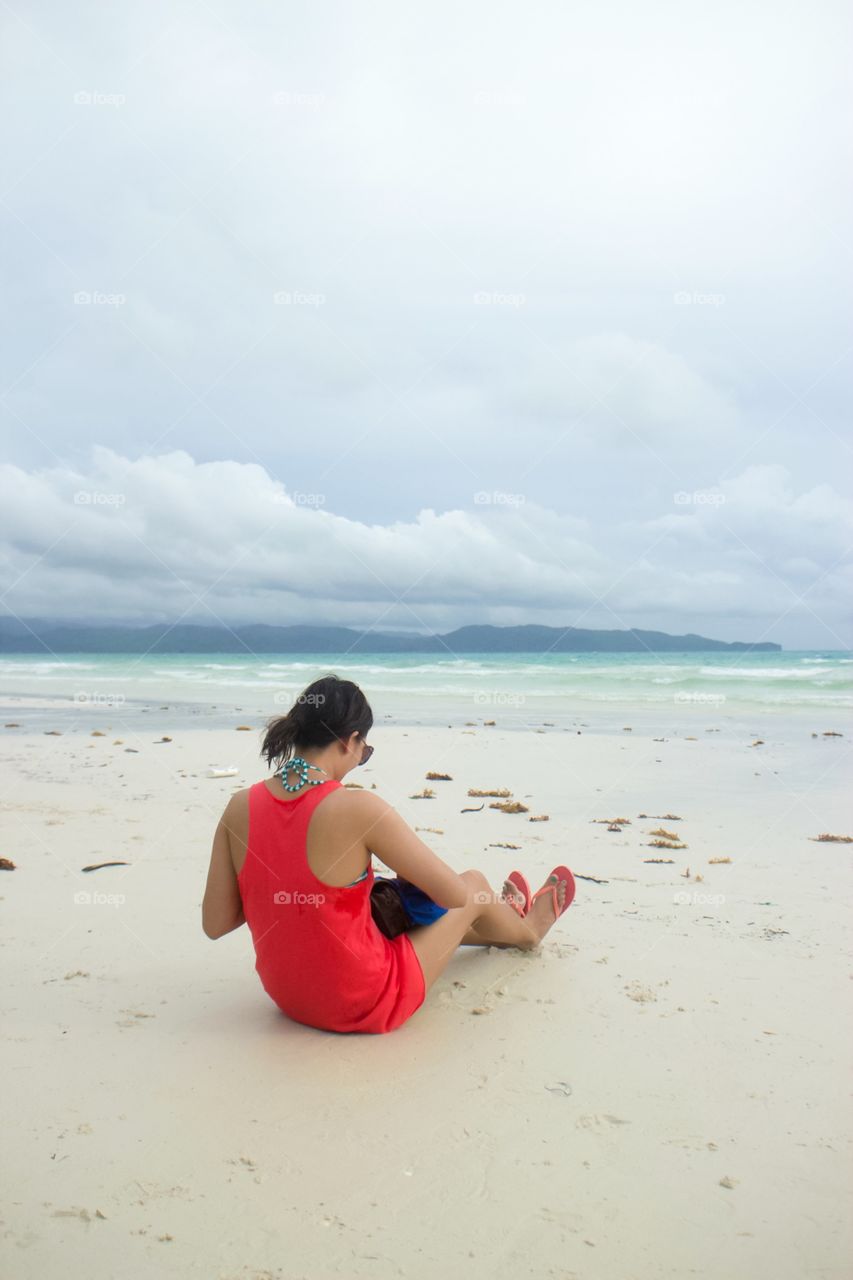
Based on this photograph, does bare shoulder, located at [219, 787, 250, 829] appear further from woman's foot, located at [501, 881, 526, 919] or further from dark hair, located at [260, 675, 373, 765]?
woman's foot, located at [501, 881, 526, 919]

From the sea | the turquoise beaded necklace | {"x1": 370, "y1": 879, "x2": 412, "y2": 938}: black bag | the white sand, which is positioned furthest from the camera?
the sea

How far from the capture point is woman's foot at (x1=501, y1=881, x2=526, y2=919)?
4203mm

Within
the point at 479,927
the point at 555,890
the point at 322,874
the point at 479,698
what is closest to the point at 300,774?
the point at 322,874

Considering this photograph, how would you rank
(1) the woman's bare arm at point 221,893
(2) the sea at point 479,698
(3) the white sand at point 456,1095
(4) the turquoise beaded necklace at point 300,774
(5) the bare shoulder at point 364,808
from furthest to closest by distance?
(2) the sea at point 479,698
(1) the woman's bare arm at point 221,893
(4) the turquoise beaded necklace at point 300,774
(5) the bare shoulder at point 364,808
(3) the white sand at point 456,1095

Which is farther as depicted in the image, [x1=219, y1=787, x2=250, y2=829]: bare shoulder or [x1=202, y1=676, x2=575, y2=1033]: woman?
[x1=219, y1=787, x2=250, y2=829]: bare shoulder

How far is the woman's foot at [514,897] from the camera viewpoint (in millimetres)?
4203

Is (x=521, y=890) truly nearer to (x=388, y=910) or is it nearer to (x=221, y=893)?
(x=388, y=910)

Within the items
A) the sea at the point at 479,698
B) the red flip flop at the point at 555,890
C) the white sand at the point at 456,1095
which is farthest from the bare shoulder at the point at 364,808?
the sea at the point at 479,698

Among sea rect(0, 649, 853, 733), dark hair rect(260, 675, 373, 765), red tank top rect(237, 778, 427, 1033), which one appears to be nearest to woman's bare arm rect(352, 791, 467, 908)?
red tank top rect(237, 778, 427, 1033)

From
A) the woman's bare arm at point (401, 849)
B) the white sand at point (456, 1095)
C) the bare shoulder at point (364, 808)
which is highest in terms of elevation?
the bare shoulder at point (364, 808)

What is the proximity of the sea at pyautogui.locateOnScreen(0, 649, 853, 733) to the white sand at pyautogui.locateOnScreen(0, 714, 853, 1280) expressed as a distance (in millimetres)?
→ 8308

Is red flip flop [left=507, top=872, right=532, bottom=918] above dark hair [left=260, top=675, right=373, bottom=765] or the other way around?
the other way around

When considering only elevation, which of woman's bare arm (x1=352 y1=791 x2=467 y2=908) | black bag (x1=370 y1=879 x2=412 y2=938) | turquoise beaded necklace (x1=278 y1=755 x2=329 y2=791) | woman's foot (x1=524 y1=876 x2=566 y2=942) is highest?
turquoise beaded necklace (x1=278 y1=755 x2=329 y2=791)

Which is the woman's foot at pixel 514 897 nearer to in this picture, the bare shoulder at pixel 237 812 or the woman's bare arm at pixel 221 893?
the woman's bare arm at pixel 221 893
